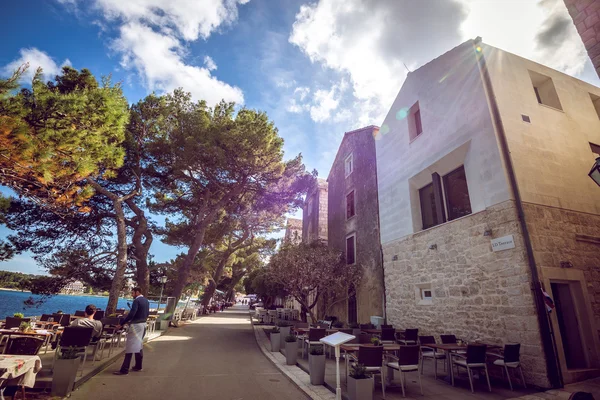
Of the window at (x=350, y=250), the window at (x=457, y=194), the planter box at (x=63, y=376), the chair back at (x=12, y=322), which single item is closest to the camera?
the planter box at (x=63, y=376)

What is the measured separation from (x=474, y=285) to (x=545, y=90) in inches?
265

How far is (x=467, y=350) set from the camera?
5129 millimetres

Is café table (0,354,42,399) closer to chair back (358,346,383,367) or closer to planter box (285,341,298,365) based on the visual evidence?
chair back (358,346,383,367)

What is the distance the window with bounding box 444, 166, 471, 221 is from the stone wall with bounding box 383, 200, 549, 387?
1.57 ft

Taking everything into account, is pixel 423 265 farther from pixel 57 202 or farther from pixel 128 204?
pixel 128 204

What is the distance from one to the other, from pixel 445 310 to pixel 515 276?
2.28m

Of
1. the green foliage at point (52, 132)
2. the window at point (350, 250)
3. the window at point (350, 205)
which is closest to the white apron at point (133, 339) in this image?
the green foliage at point (52, 132)

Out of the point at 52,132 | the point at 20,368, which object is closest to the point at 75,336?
the point at 20,368

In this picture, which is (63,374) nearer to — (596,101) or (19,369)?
(19,369)

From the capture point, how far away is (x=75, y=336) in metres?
4.86

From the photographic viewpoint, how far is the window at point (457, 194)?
7.51 m

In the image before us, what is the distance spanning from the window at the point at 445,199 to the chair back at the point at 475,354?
3.50 metres

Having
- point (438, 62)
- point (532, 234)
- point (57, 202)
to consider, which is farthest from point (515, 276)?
point (57, 202)

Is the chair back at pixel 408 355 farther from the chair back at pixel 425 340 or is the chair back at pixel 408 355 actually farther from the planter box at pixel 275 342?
the planter box at pixel 275 342
